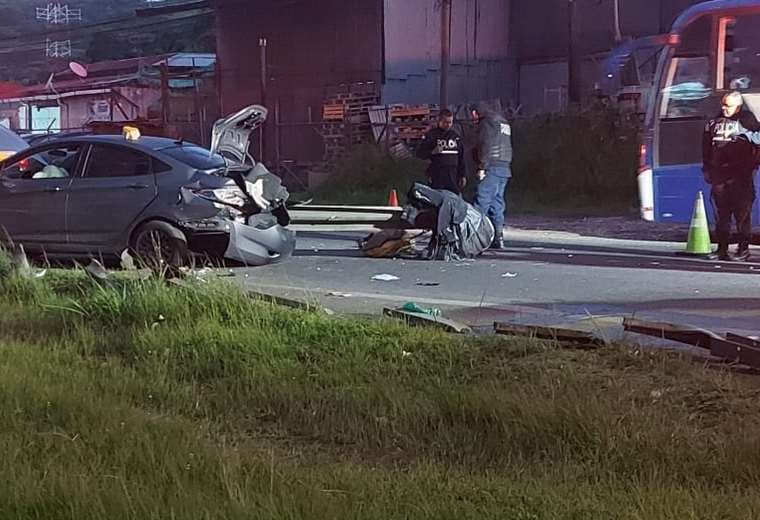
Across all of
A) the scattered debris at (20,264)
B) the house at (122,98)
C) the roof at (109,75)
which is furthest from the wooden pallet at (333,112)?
the scattered debris at (20,264)

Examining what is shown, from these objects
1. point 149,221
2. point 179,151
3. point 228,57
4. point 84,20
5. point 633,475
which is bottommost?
point 633,475

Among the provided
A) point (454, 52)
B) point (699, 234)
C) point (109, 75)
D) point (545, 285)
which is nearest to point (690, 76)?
point (699, 234)

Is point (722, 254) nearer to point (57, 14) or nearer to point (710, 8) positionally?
point (710, 8)

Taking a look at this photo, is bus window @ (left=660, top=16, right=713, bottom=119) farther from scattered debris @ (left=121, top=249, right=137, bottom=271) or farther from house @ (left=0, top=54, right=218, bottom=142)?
house @ (left=0, top=54, right=218, bottom=142)

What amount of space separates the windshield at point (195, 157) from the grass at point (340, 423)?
377 centimetres

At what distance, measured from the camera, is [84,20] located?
256 ft

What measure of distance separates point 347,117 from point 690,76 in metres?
17.1

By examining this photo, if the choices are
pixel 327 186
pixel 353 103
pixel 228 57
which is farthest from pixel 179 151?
pixel 228 57

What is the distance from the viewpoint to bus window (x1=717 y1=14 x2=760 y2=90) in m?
13.0

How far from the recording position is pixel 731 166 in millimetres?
11883

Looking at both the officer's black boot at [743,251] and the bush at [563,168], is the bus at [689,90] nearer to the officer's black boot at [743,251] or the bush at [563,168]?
the officer's black boot at [743,251]

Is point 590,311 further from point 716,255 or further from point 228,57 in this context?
point 228,57

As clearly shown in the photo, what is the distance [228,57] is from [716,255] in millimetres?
26296

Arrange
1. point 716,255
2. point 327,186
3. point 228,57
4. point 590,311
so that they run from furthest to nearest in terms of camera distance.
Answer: point 228,57
point 327,186
point 716,255
point 590,311
